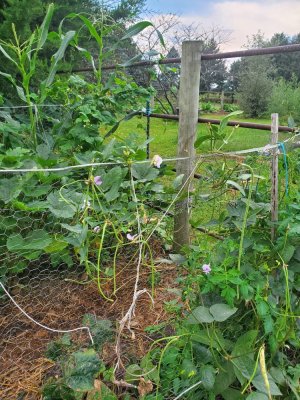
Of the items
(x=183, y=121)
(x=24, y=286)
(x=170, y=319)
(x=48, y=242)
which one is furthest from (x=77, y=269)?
(x=183, y=121)

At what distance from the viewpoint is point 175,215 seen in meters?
1.92

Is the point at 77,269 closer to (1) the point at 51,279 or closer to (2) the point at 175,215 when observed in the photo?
(1) the point at 51,279

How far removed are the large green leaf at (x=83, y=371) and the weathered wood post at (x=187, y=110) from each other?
76cm

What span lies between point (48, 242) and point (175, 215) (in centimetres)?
74

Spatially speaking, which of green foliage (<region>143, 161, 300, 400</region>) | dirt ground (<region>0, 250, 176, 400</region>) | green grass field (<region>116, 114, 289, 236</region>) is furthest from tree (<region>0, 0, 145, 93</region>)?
green foliage (<region>143, 161, 300, 400</region>)

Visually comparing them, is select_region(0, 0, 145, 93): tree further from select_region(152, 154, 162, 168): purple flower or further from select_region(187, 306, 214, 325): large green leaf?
select_region(187, 306, 214, 325): large green leaf

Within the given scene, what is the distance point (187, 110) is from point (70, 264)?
86 centimetres

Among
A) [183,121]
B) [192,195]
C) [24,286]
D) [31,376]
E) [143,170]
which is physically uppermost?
[183,121]

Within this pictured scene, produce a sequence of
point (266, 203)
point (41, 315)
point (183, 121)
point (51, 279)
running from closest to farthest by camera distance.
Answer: point (266, 203)
point (41, 315)
point (51, 279)
point (183, 121)

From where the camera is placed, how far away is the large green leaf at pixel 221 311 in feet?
3.23

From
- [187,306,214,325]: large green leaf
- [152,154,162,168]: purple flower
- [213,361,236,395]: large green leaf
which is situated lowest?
[213,361,236,395]: large green leaf

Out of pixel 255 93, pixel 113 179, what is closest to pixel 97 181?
pixel 113 179

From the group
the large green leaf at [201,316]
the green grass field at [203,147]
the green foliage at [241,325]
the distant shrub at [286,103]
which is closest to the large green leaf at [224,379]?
the green foliage at [241,325]

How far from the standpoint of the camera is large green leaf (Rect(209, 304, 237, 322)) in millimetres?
984
